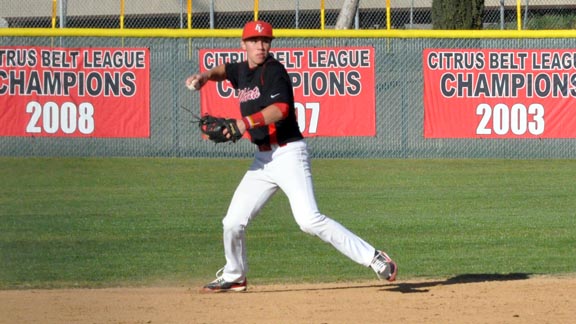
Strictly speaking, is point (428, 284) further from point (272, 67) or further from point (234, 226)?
point (272, 67)

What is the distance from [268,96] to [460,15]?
13292mm

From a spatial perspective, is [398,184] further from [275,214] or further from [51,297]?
[51,297]

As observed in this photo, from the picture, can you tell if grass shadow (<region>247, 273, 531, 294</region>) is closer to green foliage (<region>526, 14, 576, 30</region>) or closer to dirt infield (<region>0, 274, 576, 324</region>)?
dirt infield (<region>0, 274, 576, 324</region>)

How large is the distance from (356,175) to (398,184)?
1.22 m

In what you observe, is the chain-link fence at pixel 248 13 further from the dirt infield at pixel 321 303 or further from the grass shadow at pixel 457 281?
the dirt infield at pixel 321 303

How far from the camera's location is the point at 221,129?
22.7ft

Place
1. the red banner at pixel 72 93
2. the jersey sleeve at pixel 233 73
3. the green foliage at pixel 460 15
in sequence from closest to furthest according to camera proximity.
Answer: the jersey sleeve at pixel 233 73 → the red banner at pixel 72 93 → the green foliage at pixel 460 15

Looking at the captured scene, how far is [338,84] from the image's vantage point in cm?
1792

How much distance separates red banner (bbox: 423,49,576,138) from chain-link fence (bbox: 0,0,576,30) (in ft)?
24.2

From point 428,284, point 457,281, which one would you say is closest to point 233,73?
point 428,284

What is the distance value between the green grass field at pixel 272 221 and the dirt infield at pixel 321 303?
1.97ft

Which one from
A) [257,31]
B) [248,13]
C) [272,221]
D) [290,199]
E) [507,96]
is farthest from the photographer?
[248,13]

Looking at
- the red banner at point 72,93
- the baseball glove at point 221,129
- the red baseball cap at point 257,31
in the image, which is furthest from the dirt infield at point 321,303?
the red banner at point 72,93

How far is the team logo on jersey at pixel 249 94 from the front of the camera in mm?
7031
